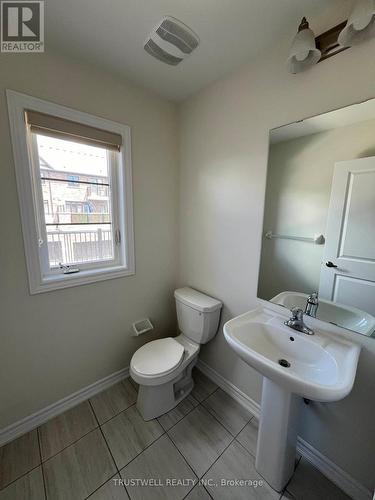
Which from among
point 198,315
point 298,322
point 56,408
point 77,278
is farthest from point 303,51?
point 56,408

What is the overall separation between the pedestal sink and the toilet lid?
579 millimetres

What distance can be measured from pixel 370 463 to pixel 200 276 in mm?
1376

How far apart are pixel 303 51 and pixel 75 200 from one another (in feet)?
5.01

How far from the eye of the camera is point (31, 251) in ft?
4.03

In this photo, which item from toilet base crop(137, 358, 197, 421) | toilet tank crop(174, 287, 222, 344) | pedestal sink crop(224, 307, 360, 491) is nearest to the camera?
pedestal sink crop(224, 307, 360, 491)

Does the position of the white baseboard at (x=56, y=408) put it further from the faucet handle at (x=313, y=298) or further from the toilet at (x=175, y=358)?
the faucet handle at (x=313, y=298)

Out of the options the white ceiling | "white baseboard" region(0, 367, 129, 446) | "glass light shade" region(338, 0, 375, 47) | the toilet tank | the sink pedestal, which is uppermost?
the white ceiling

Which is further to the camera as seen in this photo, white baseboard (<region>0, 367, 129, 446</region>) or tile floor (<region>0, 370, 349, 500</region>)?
white baseboard (<region>0, 367, 129, 446</region>)

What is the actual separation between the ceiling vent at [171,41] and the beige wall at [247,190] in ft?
1.22

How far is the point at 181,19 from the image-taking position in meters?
1.00

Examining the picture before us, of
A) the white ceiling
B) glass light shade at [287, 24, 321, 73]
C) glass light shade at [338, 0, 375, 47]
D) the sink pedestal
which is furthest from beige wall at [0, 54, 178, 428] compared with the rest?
glass light shade at [338, 0, 375, 47]

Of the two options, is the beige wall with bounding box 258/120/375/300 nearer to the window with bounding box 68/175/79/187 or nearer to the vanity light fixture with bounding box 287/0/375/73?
the vanity light fixture with bounding box 287/0/375/73

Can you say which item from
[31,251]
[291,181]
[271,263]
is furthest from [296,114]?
[31,251]

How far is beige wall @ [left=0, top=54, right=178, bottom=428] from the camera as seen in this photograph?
3.82 ft
